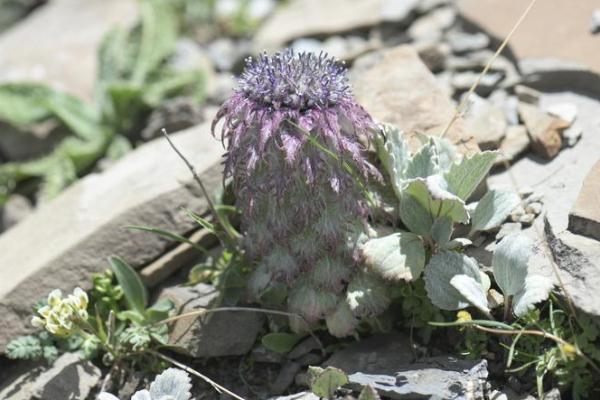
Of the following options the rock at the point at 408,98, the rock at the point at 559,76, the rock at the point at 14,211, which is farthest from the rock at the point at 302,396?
the rock at the point at 14,211

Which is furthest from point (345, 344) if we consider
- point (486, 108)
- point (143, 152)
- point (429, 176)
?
→ point (143, 152)

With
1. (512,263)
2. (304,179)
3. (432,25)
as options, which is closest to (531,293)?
(512,263)

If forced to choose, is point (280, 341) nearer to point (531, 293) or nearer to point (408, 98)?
point (531, 293)

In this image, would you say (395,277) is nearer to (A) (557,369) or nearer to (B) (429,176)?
(B) (429,176)

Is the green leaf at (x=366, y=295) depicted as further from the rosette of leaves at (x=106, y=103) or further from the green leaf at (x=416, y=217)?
the rosette of leaves at (x=106, y=103)

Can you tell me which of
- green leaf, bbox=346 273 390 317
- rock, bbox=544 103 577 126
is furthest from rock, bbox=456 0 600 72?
green leaf, bbox=346 273 390 317
